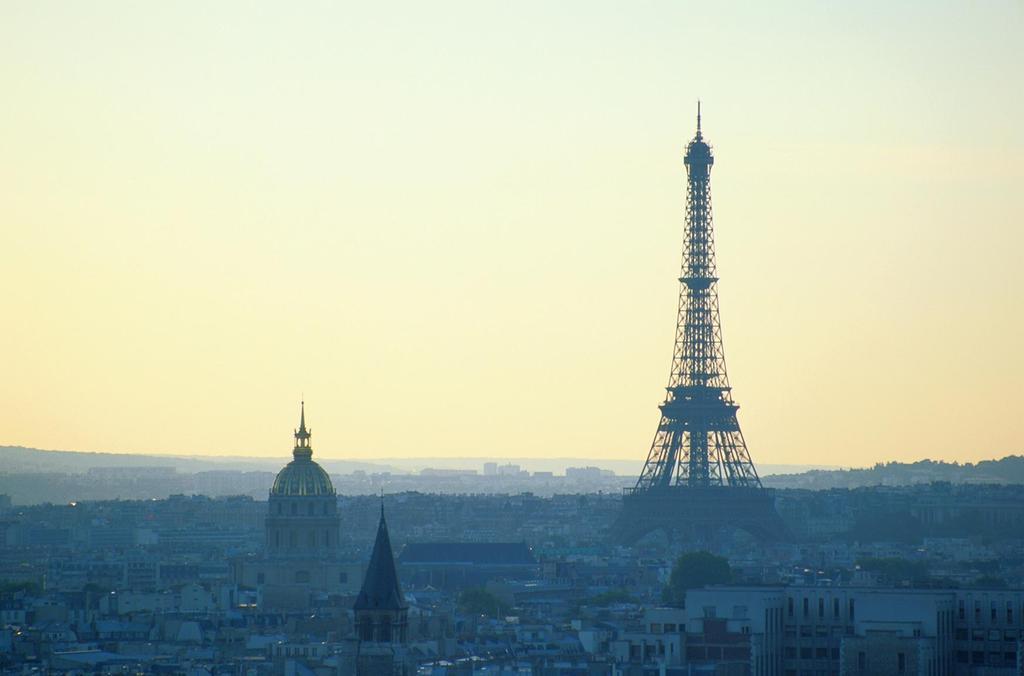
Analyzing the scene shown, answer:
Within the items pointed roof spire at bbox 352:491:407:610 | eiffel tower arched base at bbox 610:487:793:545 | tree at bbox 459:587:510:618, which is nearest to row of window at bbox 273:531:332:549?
tree at bbox 459:587:510:618

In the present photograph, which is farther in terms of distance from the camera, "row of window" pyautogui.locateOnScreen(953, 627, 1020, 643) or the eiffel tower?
the eiffel tower

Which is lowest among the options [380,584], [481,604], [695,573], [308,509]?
[380,584]

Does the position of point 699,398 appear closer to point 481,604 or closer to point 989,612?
point 481,604

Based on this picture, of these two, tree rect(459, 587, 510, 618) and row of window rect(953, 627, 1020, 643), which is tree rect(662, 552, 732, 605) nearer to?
tree rect(459, 587, 510, 618)

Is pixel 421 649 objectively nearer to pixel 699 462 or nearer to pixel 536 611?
pixel 536 611

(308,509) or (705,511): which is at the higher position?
(705,511)

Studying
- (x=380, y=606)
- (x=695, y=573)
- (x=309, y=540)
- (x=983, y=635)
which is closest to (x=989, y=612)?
(x=983, y=635)
